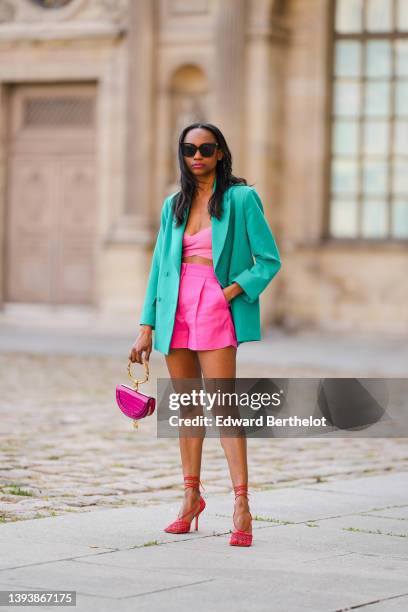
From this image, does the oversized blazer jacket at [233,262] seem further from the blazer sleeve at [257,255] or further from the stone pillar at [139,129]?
the stone pillar at [139,129]

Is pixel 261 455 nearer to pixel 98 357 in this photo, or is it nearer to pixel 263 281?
pixel 263 281

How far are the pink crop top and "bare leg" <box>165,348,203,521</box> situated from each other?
395 millimetres

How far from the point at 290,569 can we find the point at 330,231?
49.3ft

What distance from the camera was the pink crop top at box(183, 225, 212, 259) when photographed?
6.34 m

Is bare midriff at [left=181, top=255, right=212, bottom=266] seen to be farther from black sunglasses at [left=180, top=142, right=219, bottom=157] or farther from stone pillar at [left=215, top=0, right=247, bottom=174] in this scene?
stone pillar at [left=215, top=0, right=247, bottom=174]

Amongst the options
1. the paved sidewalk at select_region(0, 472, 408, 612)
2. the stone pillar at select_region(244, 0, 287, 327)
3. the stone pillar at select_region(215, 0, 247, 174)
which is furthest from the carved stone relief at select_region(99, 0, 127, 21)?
the paved sidewalk at select_region(0, 472, 408, 612)

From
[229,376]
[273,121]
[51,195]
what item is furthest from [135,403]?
[51,195]

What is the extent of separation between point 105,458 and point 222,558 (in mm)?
3554

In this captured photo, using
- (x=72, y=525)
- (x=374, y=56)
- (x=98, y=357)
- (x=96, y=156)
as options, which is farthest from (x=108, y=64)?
(x=72, y=525)

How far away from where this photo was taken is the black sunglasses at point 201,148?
6.38m

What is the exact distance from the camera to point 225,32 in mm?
19688

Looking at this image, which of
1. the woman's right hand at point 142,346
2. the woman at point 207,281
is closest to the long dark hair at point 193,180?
the woman at point 207,281

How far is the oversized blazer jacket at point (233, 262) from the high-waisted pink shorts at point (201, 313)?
3 cm

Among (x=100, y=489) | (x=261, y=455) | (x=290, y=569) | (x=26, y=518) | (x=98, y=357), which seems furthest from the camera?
(x=98, y=357)
